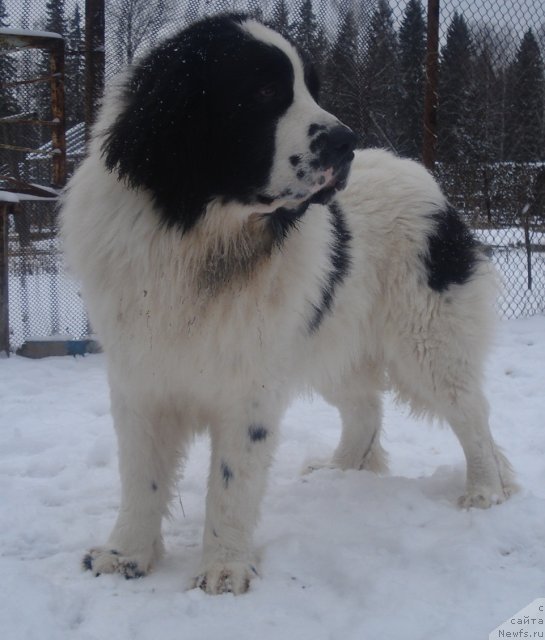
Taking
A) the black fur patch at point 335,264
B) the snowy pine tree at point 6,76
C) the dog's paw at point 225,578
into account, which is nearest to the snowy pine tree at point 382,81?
the snowy pine tree at point 6,76

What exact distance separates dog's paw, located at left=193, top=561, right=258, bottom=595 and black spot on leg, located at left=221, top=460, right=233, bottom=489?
0.26 metres

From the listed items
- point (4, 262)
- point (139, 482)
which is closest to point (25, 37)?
point (4, 262)

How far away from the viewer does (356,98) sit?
570cm

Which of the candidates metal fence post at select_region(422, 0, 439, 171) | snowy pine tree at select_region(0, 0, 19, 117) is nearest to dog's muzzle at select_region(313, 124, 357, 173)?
metal fence post at select_region(422, 0, 439, 171)

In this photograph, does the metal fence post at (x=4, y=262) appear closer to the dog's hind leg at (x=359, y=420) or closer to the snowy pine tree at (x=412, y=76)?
the dog's hind leg at (x=359, y=420)

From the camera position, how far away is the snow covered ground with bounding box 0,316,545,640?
1968 mm

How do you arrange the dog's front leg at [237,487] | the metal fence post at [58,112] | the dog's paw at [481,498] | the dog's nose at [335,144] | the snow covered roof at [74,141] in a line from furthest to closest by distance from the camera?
the snow covered roof at [74,141] → the metal fence post at [58,112] → the dog's paw at [481,498] → the dog's front leg at [237,487] → the dog's nose at [335,144]

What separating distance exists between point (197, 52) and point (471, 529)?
6.57 ft

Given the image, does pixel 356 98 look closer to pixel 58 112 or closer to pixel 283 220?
pixel 58 112

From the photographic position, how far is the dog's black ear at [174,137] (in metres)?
2.14

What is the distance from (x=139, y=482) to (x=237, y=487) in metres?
0.38

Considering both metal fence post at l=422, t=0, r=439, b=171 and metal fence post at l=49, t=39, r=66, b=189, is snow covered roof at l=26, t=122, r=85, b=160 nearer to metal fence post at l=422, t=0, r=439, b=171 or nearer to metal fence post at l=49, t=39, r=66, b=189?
metal fence post at l=49, t=39, r=66, b=189

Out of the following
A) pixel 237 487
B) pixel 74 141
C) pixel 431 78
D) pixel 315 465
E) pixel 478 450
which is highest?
pixel 431 78

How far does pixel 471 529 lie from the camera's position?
8.57 ft
